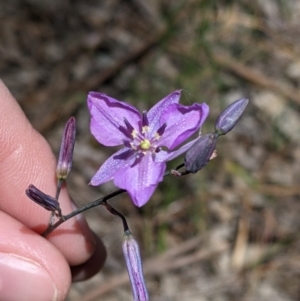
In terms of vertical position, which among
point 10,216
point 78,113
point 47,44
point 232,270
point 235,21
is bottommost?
point 232,270

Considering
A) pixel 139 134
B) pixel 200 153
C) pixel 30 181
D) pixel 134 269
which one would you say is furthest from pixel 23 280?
pixel 200 153

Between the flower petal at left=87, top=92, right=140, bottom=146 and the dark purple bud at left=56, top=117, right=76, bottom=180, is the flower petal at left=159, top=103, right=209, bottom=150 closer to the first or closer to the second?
the flower petal at left=87, top=92, right=140, bottom=146

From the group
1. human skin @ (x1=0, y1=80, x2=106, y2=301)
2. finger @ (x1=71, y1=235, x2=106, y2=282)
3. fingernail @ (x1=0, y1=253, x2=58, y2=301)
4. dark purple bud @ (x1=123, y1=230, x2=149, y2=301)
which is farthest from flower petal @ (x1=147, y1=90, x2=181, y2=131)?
finger @ (x1=71, y1=235, x2=106, y2=282)

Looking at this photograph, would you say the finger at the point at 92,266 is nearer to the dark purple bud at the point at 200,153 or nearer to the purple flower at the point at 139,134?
the purple flower at the point at 139,134

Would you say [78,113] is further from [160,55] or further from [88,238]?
[88,238]

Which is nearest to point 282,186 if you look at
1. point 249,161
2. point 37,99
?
point 249,161

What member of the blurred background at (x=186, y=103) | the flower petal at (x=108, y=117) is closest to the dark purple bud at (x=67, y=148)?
the flower petal at (x=108, y=117)

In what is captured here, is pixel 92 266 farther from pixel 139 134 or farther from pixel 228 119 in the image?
pixel 228 119

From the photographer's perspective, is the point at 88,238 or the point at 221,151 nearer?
the point at 88,238
